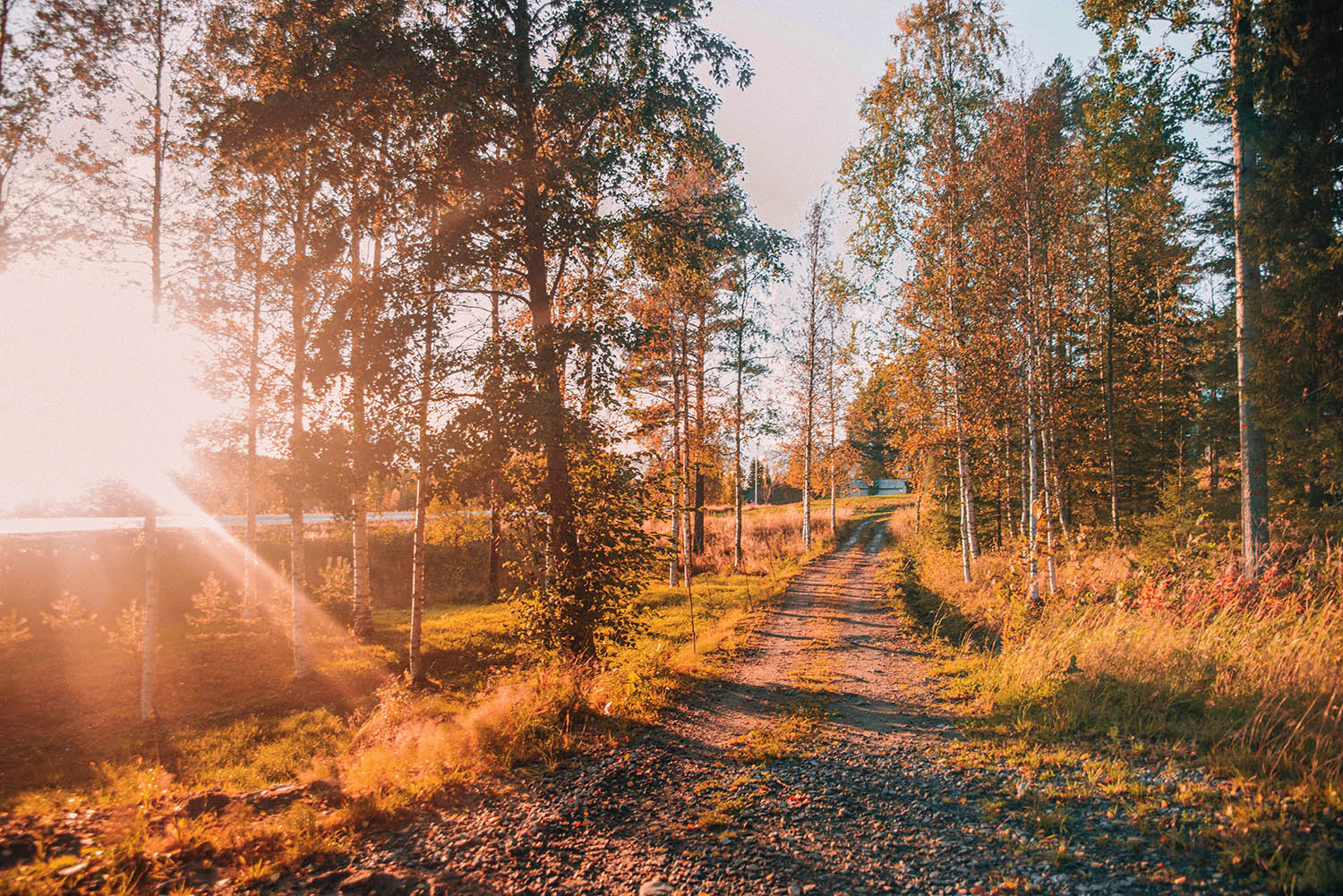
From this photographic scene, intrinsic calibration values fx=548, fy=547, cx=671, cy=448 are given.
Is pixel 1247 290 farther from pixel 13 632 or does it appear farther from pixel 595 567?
pixel 13 632

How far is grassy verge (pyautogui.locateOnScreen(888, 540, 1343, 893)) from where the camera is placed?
3.52 m

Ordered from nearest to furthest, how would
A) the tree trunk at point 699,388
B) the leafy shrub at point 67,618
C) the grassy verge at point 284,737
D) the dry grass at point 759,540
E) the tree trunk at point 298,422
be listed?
1. the grassy verge at point 284,737
2. the tree trunk at point 298,422
3. the leafy shrub at point 67,618
4. the tree trunk at point 699,388
5. the dry grass at point 759,540

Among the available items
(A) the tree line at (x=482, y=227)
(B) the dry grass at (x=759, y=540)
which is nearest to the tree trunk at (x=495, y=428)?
(A) the tree line at (x=482, y=227)

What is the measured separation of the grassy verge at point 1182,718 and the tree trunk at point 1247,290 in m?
1.32

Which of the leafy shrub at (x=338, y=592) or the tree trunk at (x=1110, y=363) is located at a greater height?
the tree trunk at (x=1110, y=363)

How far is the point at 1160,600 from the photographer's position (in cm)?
766

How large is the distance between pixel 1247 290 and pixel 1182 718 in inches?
296

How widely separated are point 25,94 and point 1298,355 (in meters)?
20.1

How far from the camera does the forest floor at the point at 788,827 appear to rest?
3504mm

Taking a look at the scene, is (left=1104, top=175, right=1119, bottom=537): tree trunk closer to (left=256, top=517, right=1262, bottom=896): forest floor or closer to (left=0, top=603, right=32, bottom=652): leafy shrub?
(left=256, top=517, right=1262, bottom=896): forest floor

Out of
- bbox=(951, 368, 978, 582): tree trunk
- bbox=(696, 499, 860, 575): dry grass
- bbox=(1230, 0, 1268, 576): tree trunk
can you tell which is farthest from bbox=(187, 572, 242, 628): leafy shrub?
bbox=(1230, 0, 1268, 576): tree trunk

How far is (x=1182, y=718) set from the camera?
5121 mm

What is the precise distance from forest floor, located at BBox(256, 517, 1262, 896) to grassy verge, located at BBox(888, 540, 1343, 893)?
71 mm

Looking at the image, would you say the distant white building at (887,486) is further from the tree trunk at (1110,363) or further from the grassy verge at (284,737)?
the grassy verge at (284,737)
